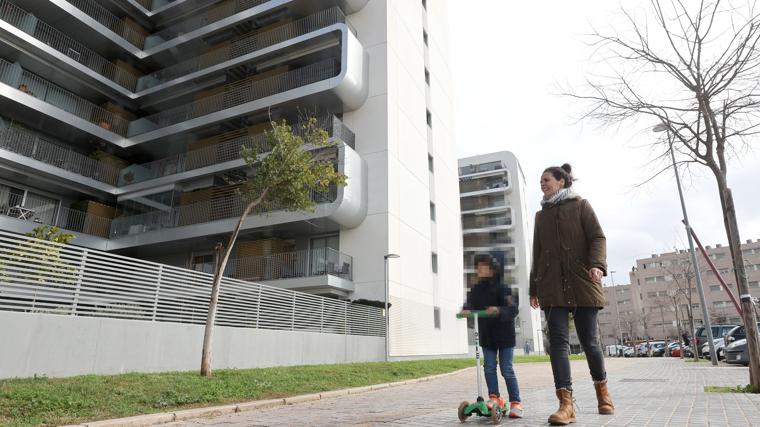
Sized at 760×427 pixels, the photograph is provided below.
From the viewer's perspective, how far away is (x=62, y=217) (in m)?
22.7

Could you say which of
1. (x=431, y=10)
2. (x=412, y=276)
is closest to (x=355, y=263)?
(x=412, y=276)

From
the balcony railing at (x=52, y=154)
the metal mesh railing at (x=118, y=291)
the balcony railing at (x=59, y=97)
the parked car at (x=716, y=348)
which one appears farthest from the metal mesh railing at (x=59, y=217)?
the parked car at (x=716, y=348)

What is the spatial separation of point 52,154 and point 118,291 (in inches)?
645

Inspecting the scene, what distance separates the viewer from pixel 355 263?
20.3 m

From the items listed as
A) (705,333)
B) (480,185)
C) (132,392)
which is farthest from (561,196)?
(480,185)

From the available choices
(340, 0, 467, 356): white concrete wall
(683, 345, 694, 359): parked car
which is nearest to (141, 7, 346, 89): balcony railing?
(340, 0, 467, 356): white concrete wall

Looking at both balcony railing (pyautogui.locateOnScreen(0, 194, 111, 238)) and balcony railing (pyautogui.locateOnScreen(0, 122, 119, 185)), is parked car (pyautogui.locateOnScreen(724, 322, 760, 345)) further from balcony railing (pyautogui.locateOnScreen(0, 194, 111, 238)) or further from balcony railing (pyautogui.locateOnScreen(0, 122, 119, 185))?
balcony railing (pyautogui.locateOnScreen(0, 122, 119, 185))

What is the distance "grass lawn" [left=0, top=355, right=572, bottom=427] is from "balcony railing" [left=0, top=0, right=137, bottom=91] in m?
20.8

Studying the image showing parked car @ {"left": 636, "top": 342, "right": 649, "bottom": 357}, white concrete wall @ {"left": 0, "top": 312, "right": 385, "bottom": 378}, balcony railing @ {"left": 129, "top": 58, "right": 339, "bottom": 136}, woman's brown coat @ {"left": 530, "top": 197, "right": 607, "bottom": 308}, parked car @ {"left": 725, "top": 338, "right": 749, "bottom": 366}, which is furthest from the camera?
parked car @ {"left": 636, "top": 342, "right": 649, "bottom": 357}

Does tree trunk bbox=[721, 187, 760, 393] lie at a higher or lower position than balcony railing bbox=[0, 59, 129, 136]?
lower

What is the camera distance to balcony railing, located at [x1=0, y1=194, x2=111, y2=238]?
20.7 metres

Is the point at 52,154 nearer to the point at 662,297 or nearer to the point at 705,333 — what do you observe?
the point at 705,333

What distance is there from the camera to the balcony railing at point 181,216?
21484 mm

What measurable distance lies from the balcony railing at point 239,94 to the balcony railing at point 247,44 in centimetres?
167
